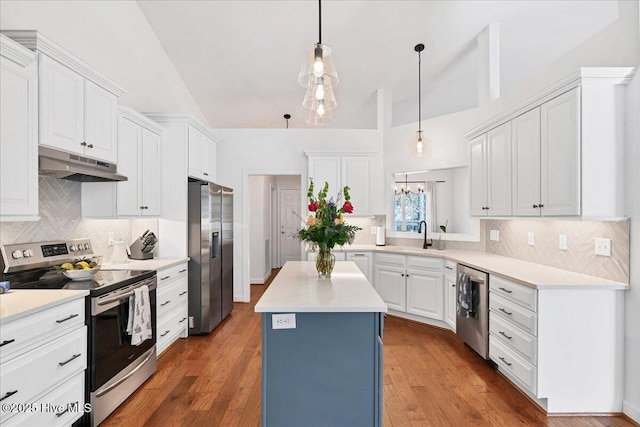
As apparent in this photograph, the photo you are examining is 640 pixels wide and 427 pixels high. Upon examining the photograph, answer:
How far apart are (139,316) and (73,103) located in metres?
1.60

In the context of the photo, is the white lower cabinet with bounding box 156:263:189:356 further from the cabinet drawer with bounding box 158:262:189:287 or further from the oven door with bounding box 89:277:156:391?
the oven door with bounding box 89:277:156:391

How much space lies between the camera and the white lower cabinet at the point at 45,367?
1598mm

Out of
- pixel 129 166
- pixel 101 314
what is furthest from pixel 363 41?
pixel 101 314

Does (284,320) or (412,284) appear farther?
(412,284)

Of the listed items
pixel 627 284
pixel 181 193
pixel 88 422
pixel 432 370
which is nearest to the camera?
pixel 88 422

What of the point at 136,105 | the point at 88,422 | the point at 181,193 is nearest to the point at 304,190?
the point at 181,193

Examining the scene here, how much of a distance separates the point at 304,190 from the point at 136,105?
8.12ft

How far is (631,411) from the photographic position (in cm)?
223

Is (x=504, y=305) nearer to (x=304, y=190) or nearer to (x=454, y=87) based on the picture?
(x=304, y=190)

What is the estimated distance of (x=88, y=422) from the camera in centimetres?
213

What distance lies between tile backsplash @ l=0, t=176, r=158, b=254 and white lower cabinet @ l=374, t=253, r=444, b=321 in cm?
319

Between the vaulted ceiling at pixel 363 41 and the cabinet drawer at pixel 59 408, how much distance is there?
3872 mm

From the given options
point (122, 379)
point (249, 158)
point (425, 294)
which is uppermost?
point (249, 158)

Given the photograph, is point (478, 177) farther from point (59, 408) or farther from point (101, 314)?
point (59, 408)
